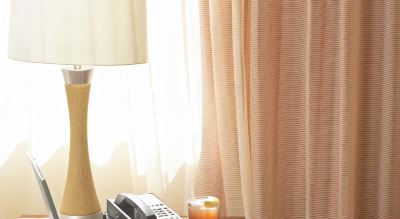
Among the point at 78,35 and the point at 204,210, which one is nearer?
the point at 78,35

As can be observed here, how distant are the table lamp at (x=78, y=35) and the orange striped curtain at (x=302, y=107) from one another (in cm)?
41

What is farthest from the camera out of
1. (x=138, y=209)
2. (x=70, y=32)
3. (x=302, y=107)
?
(x=302, y=107)

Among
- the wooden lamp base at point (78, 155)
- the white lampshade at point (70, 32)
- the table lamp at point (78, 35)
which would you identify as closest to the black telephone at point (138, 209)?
the wooden lamp base at point (78, 155)

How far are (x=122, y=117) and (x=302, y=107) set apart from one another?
1.69 feet

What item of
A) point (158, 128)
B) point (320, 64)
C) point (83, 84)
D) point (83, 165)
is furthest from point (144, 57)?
point (320, 64)

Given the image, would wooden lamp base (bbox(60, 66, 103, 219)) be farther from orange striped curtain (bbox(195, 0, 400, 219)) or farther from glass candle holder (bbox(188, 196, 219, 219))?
Answer: orange striped curtain (bbox(195, 0, 400, 219))

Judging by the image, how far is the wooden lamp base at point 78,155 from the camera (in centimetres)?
138

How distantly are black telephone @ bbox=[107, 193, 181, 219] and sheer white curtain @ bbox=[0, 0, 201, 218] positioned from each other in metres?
0.30

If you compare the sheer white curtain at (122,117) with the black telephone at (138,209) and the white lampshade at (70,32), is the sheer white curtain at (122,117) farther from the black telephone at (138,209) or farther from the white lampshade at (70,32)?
the white lampshade at (70,32)

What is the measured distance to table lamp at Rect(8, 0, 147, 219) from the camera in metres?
1.26

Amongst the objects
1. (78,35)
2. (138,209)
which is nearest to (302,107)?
(138,209)

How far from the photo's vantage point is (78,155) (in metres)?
1.40

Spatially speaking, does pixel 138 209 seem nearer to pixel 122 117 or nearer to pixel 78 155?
pixel 78 155

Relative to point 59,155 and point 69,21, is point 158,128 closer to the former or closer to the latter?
point 59,155
